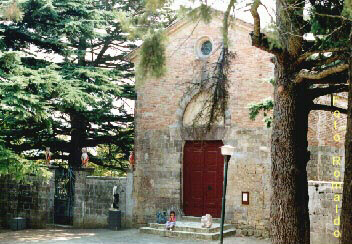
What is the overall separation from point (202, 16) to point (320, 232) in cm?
730

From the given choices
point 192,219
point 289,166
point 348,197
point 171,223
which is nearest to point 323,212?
point 289,166

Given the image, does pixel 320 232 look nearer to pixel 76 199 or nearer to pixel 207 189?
pixel 207 189

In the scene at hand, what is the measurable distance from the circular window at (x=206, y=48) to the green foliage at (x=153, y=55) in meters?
8.60

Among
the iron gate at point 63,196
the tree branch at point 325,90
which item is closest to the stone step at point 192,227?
the iron gate at point 63,196

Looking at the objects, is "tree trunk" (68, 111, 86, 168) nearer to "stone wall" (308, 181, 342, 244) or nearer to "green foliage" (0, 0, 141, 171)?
"green foliage" (0, 0, 141, 171)

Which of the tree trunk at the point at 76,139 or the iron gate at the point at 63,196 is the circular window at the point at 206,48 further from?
the iron gate at the point at 63,196

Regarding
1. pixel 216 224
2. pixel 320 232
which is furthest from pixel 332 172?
pixel 216 224

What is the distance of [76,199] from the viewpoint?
18203 mm

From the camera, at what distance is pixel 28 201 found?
19.0 m

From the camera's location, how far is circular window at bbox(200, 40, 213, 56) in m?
17.1

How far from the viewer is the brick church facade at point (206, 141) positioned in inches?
613

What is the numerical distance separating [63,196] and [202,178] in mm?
5468

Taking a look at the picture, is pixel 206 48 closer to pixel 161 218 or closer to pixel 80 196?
pixel 161 218

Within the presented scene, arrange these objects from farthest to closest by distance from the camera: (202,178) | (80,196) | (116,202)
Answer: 1. (80,196)
2. (116,202)
3. (202,178)
